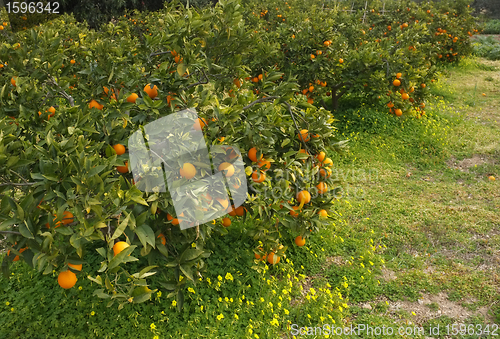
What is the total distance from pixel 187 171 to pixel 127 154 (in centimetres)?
38

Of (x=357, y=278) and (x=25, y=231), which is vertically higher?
(x=25, y=231)

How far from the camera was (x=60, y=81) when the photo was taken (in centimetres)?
283

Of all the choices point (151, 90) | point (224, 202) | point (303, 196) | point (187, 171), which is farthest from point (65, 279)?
point (303, 196)

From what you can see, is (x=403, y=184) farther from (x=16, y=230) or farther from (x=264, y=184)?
(x=16, y=230)

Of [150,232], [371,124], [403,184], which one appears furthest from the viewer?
[371,124]

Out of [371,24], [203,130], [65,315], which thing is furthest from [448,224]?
[371,24]

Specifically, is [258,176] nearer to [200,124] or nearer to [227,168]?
[227,168]

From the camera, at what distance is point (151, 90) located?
244 cm

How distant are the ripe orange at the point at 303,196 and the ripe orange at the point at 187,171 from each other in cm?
94

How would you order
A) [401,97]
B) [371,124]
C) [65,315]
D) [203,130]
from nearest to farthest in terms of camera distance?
[203,130], [65,315], [401,97], [371,124]

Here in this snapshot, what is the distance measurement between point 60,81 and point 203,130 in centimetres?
130

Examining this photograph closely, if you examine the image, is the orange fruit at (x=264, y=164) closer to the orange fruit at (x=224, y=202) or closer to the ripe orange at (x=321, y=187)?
the orange fruit at (x=224, y=202)

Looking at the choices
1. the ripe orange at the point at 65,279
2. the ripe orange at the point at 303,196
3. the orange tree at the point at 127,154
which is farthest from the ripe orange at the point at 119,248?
the ripe orange at the point at 303,196

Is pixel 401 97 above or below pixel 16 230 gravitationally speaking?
below
